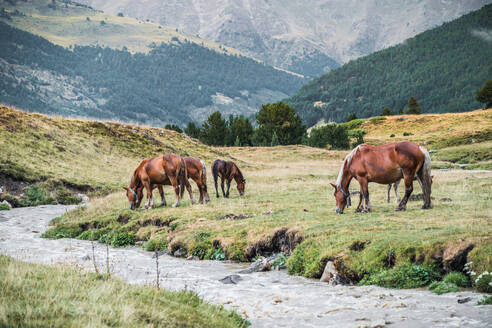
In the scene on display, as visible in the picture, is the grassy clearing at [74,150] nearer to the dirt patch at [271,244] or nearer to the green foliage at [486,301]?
the dirt patch at [271,244]

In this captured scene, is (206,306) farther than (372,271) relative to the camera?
No

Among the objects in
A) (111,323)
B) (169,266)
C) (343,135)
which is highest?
(343,135)

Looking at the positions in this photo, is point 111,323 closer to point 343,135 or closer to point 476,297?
point 476,297

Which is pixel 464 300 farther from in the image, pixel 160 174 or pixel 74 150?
pixel 74 150

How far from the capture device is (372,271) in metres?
10.4

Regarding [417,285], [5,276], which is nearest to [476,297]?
[417,285]

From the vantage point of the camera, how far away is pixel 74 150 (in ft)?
139

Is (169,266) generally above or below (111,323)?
below

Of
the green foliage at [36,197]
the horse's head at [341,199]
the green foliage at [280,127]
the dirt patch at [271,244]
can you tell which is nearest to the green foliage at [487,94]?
the green foliage at [280,127]

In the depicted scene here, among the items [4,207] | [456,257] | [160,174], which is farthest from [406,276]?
[4,207]

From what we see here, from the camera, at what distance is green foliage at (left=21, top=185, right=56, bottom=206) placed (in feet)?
93.6

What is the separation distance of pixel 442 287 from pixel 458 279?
512mm

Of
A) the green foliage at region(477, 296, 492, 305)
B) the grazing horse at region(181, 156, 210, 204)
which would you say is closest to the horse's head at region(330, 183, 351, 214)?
the grazing horse at region(181, 156, 210, 204)

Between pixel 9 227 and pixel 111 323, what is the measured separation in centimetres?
1873
